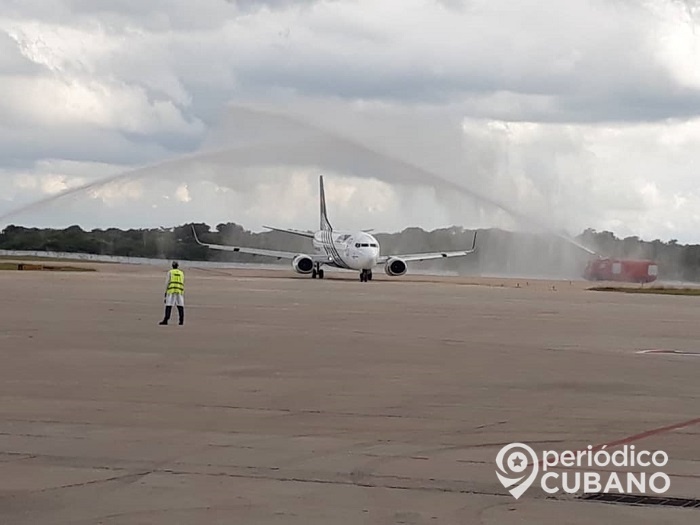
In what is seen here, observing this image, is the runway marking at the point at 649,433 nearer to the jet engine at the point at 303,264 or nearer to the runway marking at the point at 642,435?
the runway marking at the point at 642,435

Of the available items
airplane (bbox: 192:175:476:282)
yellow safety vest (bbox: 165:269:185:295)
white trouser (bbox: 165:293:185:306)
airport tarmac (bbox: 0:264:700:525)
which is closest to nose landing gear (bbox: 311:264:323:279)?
airplane (bbox: 192:175:476:282)

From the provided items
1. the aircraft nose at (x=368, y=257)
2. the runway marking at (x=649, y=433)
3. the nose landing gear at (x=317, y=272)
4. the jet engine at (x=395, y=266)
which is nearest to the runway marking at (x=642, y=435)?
the runway marking at (x=649, y=433)

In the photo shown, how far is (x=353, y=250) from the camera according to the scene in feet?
271

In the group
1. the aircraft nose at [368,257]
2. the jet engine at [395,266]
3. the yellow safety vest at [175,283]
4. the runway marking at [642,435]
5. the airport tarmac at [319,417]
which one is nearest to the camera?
A: the airport tarmac at [319,417]

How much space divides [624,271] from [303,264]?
112 feet

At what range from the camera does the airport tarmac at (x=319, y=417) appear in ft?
33.6

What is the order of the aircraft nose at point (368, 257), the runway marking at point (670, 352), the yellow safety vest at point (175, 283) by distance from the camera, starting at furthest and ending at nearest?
the aircraft nose at point (368, 257)
the yellow safety vest at point (175, 283)
the runway marking at point (670, 352)

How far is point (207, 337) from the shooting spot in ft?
96.3

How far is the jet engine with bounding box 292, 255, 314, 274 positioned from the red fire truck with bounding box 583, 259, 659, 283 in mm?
32149

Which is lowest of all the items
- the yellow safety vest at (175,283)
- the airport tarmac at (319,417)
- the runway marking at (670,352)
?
the airport tarmac at (319,417)

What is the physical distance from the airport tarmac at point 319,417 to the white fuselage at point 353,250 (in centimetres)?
4705

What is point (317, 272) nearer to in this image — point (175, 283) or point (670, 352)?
point (175, 283)

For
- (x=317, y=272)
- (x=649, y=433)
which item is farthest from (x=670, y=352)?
(x=317, y=272)

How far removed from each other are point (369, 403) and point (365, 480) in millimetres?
5877
